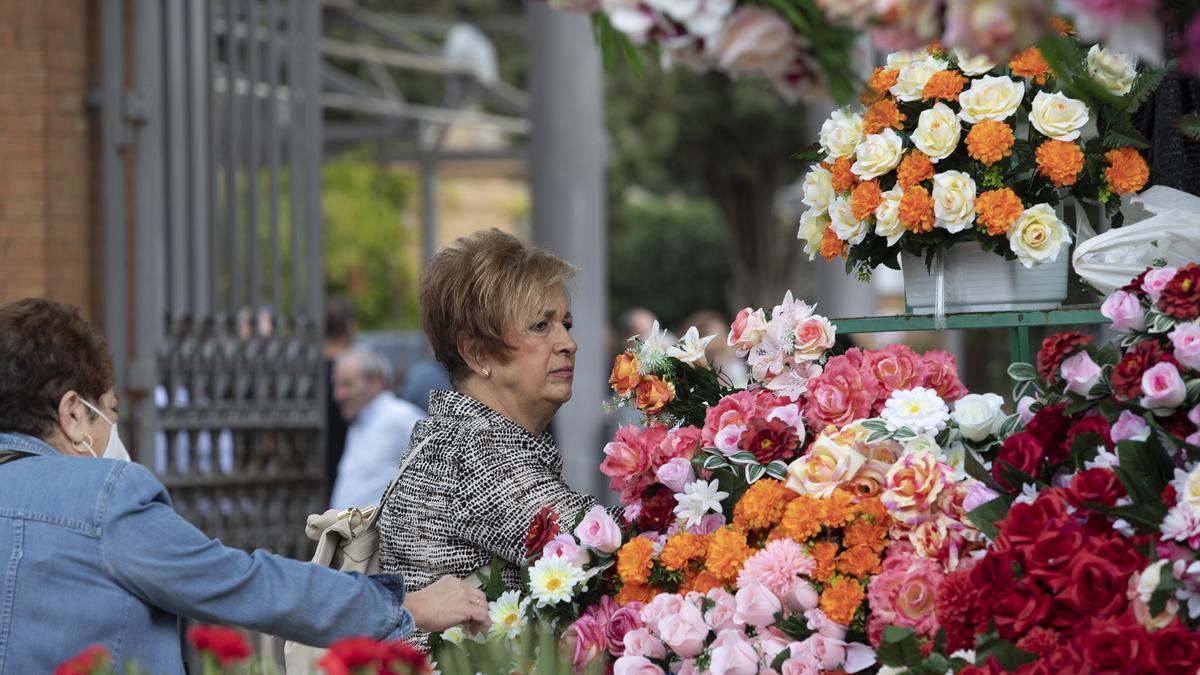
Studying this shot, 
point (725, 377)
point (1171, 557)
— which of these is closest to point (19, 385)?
point (725, 377)

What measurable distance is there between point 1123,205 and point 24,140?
496cm

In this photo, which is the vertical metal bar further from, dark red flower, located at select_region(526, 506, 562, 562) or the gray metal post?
dark red flower, located at select_region(526, 506, 562, 562)

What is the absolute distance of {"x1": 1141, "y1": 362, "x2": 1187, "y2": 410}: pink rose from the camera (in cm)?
214

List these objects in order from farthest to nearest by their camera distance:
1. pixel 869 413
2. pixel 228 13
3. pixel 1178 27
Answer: pixel 228 13 → pixel 869 413 → pixel 1178 27

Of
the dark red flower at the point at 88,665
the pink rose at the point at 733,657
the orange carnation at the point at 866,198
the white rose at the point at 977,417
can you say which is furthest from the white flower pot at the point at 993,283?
the dark red flower at the point at 88,665

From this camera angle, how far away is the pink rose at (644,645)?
2559 millimetres

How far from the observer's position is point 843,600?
2.38 m

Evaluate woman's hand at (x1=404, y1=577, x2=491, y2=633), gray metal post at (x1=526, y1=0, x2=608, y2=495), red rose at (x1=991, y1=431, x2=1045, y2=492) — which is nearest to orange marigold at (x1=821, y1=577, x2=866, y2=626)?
red rose at (x1=991, y1=431, x2=1045, y2=492)

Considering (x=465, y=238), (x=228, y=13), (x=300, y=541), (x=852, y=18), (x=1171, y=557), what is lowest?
(x=300, y=541)

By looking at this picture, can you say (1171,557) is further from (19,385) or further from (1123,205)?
(19,385)

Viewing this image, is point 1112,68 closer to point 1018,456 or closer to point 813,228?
point 813,228

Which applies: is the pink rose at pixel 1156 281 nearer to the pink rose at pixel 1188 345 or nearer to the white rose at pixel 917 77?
the pink rose at pixel 1188 345

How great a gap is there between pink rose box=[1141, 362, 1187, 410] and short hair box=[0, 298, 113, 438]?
5.64 ft

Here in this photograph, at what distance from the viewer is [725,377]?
3057 mm
